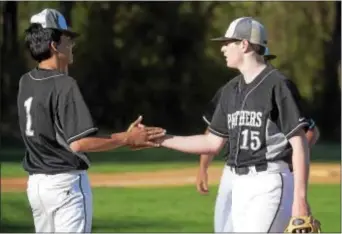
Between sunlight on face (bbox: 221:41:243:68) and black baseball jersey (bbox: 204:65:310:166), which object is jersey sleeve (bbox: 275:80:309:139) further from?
sunlight on face (bbox: 221:41:243:68)

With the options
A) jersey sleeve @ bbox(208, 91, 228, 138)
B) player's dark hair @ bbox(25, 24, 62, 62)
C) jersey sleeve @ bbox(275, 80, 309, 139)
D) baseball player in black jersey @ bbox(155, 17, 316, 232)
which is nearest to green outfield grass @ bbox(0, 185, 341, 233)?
jersey sleeve @ bbox(208, 91, 228, 138)

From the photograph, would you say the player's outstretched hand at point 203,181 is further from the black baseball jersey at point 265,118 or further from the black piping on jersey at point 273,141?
the black piping on jersey at point 273,141

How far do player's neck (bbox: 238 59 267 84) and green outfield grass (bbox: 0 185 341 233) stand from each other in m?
6.30

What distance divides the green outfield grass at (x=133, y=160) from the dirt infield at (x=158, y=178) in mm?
1084

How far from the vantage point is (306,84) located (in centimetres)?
4659

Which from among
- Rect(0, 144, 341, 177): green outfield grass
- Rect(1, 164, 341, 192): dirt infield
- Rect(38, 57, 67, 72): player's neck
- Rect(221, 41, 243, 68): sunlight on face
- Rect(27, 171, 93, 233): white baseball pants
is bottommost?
Rect(0, 144, 341, 177): green outfield grass

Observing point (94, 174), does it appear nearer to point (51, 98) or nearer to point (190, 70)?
point (51, 98)

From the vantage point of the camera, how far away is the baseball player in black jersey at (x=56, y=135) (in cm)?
596

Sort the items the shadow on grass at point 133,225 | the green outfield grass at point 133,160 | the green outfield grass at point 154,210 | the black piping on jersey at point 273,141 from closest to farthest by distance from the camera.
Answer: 1. the black piping on jersey at point 273,141
2. the shadow on grass at point 133,225
3. the green outfield grass at point 154,210
4. the green outfield grass at point 133,160

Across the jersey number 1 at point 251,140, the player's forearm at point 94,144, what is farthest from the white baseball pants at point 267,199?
the player's forearm at point 94,144

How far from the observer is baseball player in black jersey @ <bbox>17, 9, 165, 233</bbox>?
5.96 m

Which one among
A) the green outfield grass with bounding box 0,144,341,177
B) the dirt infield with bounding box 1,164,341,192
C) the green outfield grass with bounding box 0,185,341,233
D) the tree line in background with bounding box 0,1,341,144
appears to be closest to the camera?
the green outfield grass with bounding box 0,185,341,233

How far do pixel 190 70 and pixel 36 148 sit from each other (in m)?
36.6

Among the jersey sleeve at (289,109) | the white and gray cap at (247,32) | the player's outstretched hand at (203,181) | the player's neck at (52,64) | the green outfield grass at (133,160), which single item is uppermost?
the white and gray cap at (247,32)
